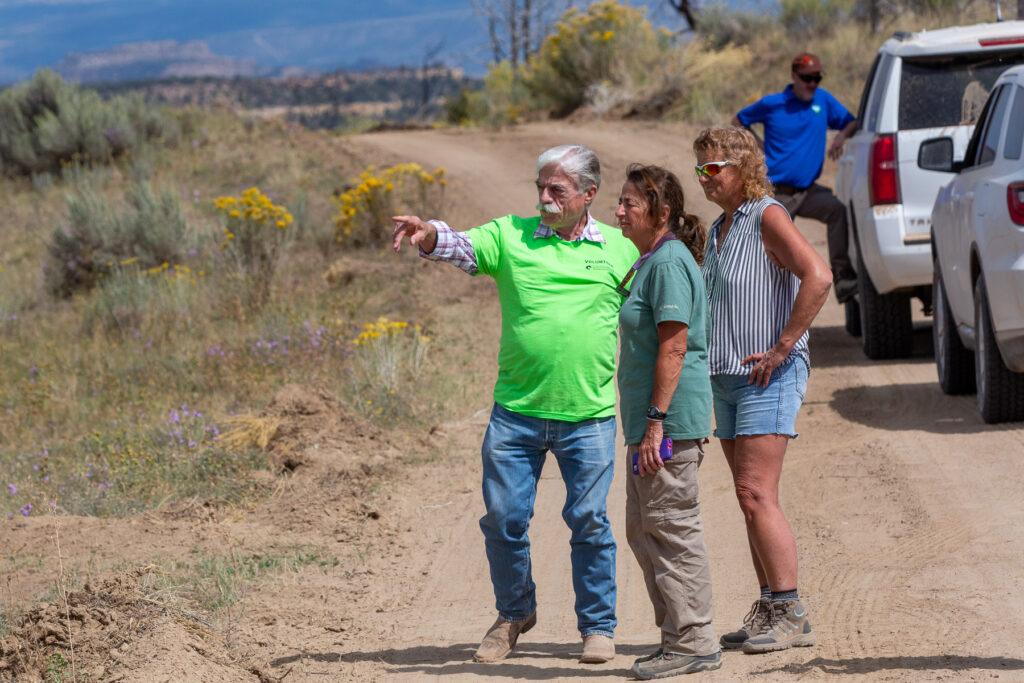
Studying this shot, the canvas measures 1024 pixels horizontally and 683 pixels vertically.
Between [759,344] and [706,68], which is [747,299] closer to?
[759,344]

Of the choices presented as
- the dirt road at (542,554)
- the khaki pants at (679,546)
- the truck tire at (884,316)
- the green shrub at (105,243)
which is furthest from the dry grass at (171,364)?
the khaki pants at (679,546)

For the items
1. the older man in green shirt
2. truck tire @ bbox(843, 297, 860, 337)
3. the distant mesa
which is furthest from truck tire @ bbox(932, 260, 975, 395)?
the distant mesa

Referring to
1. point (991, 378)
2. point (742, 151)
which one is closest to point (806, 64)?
point (991, 378)

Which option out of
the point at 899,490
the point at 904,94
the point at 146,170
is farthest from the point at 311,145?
the point at 899,490

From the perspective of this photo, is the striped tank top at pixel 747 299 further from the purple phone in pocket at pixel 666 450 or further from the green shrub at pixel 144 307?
the green shrub at pixel 144 307

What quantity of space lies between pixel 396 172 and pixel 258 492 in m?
9.51

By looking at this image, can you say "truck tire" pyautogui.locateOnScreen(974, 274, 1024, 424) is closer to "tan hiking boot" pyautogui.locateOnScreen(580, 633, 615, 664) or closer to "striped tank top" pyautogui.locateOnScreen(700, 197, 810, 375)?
"striped tank top" pyautogui.locateOnScreen(700, 197, 810, 375)

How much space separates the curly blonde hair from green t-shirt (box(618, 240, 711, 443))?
0.40 metres

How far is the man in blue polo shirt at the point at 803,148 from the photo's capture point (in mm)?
10477

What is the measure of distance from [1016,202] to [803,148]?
3.25 m

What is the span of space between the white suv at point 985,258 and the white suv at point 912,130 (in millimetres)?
421

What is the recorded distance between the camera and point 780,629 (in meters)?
5.05

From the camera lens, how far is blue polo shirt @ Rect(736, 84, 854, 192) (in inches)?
412

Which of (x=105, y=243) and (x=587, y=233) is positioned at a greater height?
(x=587, y=233)
